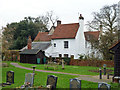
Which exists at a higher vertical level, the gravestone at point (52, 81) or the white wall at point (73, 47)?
the white wall at point (73, 47)

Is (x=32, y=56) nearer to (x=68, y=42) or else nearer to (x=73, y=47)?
(x=68, y=42)

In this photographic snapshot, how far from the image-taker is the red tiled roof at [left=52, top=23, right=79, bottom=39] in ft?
115

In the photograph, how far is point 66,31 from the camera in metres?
36.7

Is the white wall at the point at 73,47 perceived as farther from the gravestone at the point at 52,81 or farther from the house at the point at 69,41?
the gravestone at the point at 52,81

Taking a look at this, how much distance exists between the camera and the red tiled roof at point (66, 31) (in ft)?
115

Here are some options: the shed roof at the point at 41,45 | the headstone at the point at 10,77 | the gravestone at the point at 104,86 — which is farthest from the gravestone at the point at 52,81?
the shed roof at the point at 41,45

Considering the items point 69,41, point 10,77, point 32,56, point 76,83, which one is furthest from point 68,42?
point 76,83

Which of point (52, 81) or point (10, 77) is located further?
point (10, 77)

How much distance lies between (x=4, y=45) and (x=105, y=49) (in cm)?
1627

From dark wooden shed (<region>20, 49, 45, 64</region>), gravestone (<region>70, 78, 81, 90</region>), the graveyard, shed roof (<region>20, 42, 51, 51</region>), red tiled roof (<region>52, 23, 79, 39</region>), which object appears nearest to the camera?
gravestone (<region>70, 78, 81, 90</region>)

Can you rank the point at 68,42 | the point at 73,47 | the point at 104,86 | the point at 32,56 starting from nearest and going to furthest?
the point at 104,86 → the point at 32,56 → the point at 73,47 → the point at 68,42

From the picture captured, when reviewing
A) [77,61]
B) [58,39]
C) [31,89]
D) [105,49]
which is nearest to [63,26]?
[58,39]

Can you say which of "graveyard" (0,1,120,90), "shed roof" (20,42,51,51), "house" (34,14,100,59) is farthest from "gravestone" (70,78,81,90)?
"shed roof" (20,42,51,51)

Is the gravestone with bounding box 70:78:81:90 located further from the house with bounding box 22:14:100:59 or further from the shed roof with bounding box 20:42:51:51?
the shed roof with bounding box 20:42:51:51
